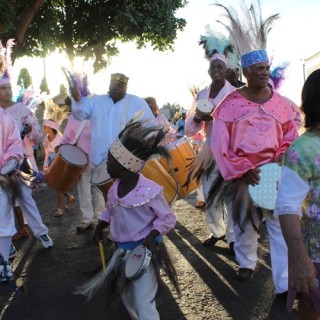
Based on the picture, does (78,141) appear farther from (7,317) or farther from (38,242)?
(7,317)

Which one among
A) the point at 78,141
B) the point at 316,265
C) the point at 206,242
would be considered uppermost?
the point at 78,141

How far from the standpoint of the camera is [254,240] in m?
4.25

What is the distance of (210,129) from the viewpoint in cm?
520

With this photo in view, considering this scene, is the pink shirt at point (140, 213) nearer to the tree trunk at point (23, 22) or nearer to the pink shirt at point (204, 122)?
the pink shirt at point (204, 122)

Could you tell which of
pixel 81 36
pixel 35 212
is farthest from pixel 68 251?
pixel 81 36

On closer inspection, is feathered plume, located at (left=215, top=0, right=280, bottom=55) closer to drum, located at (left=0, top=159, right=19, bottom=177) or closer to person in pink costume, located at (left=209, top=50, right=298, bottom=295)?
person in pink costume, located at (left=209, top=50, right=298, bottom=295)

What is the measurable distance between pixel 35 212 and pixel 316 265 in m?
3.93

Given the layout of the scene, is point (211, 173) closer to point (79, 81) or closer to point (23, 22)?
point (79, 81)

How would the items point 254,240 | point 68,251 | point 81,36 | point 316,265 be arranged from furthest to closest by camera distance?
point 81,36 → point 68,251 → point 254,240 → point 316,265

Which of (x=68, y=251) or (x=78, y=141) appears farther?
(x=78, y=141)

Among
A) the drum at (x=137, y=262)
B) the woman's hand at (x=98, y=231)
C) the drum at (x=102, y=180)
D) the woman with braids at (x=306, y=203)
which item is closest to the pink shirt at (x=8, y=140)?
the drum at (x=102, y=180)

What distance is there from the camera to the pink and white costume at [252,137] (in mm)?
3941

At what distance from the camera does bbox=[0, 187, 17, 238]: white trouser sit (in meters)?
4.46

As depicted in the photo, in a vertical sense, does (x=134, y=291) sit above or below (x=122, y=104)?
below
